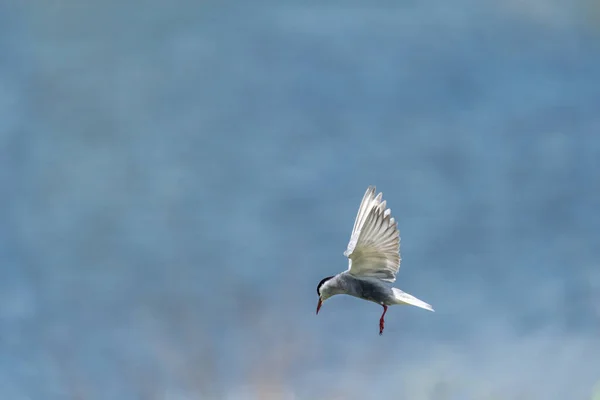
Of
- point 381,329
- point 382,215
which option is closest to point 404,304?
point 381,329

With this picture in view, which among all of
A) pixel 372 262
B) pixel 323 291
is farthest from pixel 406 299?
pixel 323 291

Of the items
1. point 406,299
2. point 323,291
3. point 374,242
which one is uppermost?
point 374,242

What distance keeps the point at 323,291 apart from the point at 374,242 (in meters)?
2.95

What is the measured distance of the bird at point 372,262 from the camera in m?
32.2

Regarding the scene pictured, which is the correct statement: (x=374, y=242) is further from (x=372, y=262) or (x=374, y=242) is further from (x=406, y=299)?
(x=406, y=299)

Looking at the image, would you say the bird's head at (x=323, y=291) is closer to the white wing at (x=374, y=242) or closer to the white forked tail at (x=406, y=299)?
the white wing at (x=374, y=242)

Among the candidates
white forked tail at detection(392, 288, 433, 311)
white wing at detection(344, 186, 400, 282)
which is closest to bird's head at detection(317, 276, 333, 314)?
white wing at detection(344, 186, 400, 282)

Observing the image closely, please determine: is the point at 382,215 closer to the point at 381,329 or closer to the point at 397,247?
the point at 397,247

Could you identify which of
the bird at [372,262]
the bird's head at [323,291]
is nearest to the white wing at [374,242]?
the bird at [372,262]

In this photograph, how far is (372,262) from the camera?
32969 mm

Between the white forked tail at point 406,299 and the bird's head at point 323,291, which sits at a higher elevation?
the bird's head at point 323,291

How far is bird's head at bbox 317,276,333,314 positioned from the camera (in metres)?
33.5

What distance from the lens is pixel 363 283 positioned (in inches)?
1310

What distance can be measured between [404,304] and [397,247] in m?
2.18
